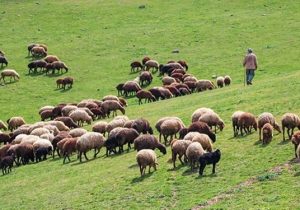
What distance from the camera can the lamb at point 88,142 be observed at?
92.6 feet

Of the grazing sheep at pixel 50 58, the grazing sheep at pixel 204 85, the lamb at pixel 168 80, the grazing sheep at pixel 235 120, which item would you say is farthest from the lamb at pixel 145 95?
the grazing sheep at pixel 235 120

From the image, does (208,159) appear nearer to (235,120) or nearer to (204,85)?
(235,120)

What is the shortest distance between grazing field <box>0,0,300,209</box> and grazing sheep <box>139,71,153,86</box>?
1.99 feet

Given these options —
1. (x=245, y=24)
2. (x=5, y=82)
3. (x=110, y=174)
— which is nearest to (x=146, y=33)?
(x=245, y=24)

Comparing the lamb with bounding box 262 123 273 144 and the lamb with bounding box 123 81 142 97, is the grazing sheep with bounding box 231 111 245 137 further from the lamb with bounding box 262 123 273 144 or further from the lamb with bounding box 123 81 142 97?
the lamb with bounding box 123 81 142 97

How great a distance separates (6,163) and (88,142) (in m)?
4.18

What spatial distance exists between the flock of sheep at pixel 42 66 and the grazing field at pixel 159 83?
0.85 meters

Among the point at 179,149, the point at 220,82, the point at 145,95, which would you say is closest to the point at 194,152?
the point at 179,149

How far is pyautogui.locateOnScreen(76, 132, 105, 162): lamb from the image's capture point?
28234 millimetres

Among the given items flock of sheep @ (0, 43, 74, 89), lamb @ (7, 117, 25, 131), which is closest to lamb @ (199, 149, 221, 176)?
lamb @ (7, 117, 25, 131)

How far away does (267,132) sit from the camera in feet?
80.1

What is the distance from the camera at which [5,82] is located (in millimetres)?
50469

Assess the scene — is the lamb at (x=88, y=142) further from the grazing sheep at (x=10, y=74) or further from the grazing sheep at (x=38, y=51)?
the grazing sheep at (x=38, y=51)

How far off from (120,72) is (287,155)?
3042cm
